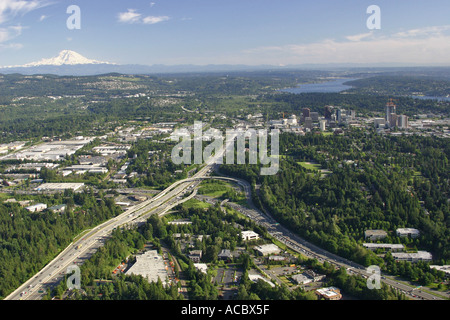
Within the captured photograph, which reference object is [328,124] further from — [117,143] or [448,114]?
[117,143]

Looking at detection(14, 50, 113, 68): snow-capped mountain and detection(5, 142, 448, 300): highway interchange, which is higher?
detection(14, 50, 113, 68): snow-capped mountain

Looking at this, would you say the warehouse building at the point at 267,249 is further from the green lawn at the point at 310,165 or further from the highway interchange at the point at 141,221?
the green lawn at the point at 310,165

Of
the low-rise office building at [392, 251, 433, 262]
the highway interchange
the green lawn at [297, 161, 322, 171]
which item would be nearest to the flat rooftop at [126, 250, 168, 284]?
the highway interchange

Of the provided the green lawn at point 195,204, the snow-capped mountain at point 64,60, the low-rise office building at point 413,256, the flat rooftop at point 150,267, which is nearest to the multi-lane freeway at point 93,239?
the green lawn at point 195,204

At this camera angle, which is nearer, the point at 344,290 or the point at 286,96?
the point at 344,290

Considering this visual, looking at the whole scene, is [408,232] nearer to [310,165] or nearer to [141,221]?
[141,221]

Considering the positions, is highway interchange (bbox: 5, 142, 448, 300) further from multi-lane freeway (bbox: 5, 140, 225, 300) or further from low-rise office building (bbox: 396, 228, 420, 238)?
low-rise office building (bbox: 396, 228, 420, 238)

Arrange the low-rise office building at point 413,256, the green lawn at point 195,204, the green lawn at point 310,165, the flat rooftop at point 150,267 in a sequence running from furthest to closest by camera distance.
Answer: the green lawn at point 310,165, the green lawn at point 195,204, the low-rise office building at point 413,256, the flat rooftop at point 150,267

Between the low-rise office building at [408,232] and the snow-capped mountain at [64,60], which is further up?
the snow-capped mountain at [64,60]

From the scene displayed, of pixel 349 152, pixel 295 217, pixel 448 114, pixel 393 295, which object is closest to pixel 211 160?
pixel 349 152

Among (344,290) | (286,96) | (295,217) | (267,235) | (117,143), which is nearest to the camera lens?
(344,290)

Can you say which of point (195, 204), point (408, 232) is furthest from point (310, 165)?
point (408, 232)
